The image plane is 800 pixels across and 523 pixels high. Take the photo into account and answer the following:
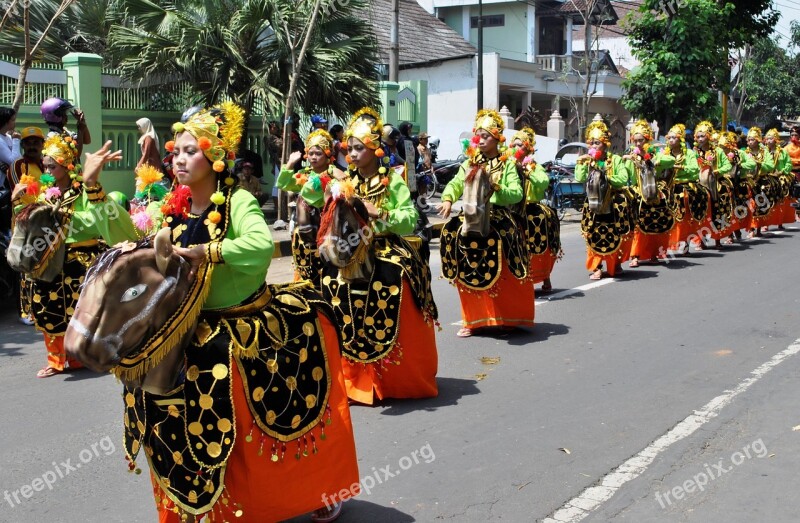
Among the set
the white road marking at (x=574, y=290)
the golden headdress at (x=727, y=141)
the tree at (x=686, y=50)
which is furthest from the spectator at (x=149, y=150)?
the tree at (x=686, y=50)

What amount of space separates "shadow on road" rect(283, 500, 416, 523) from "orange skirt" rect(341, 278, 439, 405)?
1542 mm

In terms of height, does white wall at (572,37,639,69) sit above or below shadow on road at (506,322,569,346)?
above

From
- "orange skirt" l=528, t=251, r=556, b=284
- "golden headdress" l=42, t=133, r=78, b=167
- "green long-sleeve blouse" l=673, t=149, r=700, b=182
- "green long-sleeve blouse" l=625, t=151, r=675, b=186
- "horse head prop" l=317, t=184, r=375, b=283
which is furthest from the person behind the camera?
"green long-sleeve blouse" l=673, t=149, r=700, b=182

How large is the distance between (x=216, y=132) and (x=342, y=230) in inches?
64.1

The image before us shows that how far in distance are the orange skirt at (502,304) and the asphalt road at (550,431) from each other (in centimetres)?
17

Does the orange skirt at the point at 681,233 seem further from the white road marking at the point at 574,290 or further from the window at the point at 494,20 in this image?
the window at the point at 494,20

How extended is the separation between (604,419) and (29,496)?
3.36 m

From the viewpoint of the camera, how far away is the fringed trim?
3.45 m

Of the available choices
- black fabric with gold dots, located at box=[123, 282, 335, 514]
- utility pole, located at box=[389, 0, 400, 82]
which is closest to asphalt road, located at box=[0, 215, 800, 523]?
black fabric with gold dots, located at box=[123, 282, 335, 514]

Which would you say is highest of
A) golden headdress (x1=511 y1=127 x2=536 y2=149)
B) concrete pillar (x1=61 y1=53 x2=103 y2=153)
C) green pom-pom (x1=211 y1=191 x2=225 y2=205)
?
concrete pillar (x1=61 y1=53 x2=103 y2=153)

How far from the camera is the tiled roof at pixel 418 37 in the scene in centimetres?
2942

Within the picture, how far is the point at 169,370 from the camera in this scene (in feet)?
11.8

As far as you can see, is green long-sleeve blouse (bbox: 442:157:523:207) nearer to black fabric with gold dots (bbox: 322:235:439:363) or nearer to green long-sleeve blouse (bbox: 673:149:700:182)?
black fabric with gold dots (bbox: 322:235:439:363)

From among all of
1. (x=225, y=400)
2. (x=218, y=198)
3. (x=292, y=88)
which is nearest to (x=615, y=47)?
(x=292, y=88)
